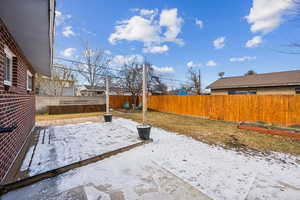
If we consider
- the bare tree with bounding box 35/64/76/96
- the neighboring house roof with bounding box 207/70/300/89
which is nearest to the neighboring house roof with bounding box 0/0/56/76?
the neighboring house roof with bounding box 207/70/300/89

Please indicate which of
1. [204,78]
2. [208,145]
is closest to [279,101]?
[208,145]

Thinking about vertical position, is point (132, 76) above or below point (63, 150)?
above

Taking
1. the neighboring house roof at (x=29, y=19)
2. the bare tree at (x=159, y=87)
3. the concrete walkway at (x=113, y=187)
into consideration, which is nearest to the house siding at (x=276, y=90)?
the concrete walkway at (x=113, y=187)

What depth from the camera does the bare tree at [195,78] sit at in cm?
1935

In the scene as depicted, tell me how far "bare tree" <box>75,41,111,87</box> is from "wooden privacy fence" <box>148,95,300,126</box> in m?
11.4

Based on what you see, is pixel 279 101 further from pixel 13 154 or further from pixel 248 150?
pixel 13 154

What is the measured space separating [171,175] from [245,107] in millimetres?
6838

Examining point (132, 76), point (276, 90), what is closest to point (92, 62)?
point (132, 76)

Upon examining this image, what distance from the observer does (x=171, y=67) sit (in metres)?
18.9

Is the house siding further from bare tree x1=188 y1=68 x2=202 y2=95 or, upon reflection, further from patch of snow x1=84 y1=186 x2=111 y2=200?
patch of snow x1=84 y1=186 x2=111 y2=200

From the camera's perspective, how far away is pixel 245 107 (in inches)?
272

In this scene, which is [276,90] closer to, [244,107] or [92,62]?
[244,107]

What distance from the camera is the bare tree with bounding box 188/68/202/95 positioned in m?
19.4

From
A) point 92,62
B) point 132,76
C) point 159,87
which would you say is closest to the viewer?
point 132,76
